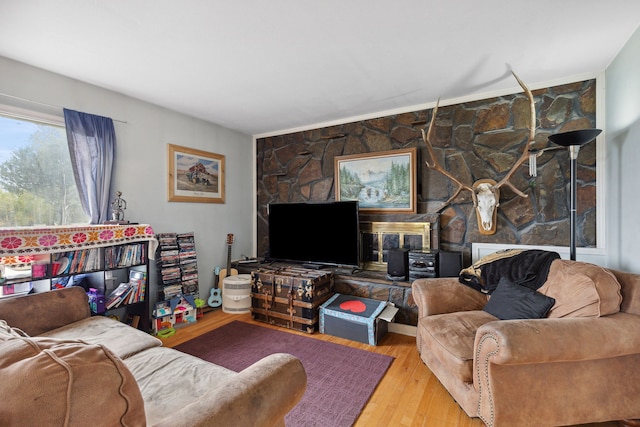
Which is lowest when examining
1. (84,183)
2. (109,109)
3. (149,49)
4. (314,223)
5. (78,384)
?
(78,384)

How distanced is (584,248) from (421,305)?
5.35 feet

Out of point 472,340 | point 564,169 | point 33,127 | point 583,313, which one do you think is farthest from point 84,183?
point 564,169

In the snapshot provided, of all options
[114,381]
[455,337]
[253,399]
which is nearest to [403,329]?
[455,337]

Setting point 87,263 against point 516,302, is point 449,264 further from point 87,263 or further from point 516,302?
point 87,263

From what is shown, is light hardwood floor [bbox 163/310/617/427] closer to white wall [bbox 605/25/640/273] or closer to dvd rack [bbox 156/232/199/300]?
dvd rack [bbox 156/232/199/300]

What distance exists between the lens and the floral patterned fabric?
195 centimetres

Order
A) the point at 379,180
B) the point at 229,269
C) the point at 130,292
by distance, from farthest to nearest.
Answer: the point at 229,269 → the point at 379,180 → the point at 130,292

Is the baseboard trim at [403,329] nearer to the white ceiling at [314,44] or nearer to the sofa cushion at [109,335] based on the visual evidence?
the sofa cushion at [109,335]

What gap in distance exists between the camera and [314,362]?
2.38 m

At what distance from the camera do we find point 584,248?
8.24 feet

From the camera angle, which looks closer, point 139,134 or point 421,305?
point 421,305

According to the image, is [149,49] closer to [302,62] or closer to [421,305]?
[302,62]

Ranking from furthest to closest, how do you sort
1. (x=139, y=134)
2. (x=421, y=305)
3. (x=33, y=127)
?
1. (x=139, y=134)
2. (x=33, y=127)
3. (x=421, y=305)

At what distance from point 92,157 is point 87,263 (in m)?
1.04
